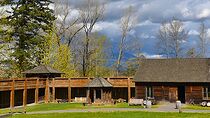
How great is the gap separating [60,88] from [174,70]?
1812 cm

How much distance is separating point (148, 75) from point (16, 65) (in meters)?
22.4

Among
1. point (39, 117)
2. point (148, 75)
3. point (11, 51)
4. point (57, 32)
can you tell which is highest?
point (57, 32)

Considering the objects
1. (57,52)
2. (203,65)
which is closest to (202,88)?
(203,65)

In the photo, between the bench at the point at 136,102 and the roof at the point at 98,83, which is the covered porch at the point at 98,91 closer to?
the roof at the point at 98,83

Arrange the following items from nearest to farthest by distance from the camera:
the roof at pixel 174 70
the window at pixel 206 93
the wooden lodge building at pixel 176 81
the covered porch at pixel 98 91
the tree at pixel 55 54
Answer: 1. the window at pixel 206 93
2. the wooden lodge building at pixel 176 81
3. the roof at pixel 174 70
4. the covered porch at pixel 98 91
5. the tree at pixel 55 54

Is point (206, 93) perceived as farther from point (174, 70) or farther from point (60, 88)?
point (60, 88)

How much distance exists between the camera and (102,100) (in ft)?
160

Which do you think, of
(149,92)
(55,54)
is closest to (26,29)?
(55,54)

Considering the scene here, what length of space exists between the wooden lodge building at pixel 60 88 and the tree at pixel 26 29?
14.0 feet

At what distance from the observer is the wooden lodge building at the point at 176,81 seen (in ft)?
154

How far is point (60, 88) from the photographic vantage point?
57.4 meters

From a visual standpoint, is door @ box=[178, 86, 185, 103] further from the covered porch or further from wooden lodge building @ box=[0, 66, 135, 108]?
the covered porch

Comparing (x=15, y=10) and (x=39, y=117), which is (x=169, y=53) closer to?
(x=15, y=10)

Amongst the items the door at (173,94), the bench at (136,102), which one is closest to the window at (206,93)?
the door at (173,94)
